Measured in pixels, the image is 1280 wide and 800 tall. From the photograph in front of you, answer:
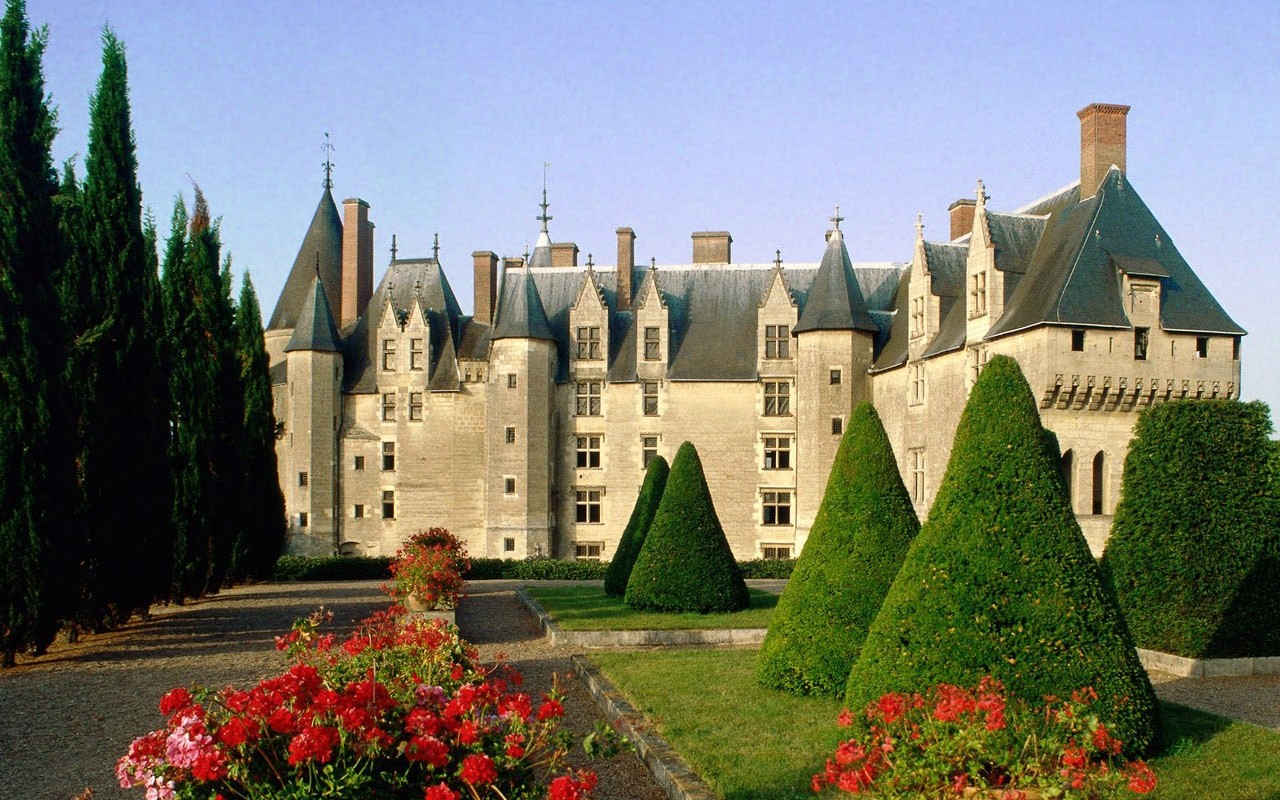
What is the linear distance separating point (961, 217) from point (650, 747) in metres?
25.0

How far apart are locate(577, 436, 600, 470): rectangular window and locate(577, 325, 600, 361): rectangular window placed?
240 cm

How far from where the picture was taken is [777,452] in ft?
101

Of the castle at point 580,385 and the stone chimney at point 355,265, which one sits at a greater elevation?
the stone chimney at point 355,265

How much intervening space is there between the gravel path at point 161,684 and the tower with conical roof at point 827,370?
518 inches

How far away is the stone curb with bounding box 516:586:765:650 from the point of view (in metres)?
13.4

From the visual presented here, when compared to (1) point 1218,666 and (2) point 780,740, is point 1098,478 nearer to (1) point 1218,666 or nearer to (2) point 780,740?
(1) point 1218,666

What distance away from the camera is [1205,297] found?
22.3 metres

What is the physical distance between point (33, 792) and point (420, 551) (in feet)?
25.6

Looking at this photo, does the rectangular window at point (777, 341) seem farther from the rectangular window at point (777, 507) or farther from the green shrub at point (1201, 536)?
the green shrub at point (1201, 536)

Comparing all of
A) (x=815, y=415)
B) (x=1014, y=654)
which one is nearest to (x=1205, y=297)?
(x=815, y=415)

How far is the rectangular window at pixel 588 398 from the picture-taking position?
3180cm

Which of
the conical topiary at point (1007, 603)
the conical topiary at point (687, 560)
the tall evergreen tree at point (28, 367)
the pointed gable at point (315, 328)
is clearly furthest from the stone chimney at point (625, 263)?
the conical topiary at point (1007, 603)

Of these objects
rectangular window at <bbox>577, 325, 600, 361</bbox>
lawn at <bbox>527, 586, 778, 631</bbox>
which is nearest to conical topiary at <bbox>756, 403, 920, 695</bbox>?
lawn at <bbox>527, 586, 778, 631</bbox>

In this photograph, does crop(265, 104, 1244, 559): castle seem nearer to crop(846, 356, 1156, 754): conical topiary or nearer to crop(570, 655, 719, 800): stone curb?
crop(570, 655, 719, 800): stone curb
